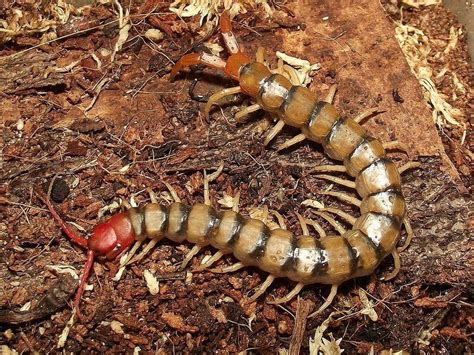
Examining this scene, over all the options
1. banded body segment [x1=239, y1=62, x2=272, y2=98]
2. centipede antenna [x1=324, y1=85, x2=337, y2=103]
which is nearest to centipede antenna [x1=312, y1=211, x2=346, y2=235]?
centipede antenna [x1=324, y1=85, x2=337, y2=103]

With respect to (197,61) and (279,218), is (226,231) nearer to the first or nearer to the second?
(279,218)

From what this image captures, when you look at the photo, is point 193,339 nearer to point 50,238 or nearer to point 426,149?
point 50,238

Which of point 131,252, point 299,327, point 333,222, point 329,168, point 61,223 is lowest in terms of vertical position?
point 299,327

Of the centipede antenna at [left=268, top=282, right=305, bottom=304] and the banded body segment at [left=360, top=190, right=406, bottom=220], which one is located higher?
the banded body segment at [left=360, top=190, right=406, bottom=220]

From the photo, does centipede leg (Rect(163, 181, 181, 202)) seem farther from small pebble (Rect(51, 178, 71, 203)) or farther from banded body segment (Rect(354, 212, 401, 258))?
banded body segment (Rect(354, 212, 401, 258))

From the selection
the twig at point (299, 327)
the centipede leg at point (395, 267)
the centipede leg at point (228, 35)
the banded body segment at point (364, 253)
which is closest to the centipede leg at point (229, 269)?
the twig at point (299, 327)

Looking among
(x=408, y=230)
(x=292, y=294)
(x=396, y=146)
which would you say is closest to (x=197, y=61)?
(x=396, y=146)


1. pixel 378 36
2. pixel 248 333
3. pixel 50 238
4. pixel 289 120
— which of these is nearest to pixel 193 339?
pixel 248 333
